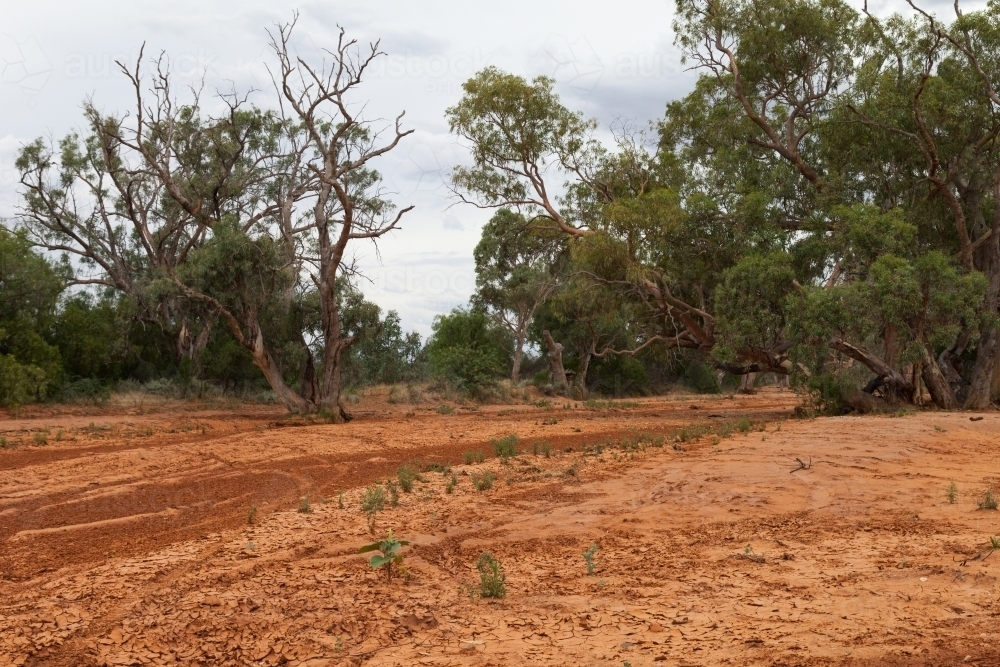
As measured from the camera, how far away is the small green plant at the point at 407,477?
10.1 meters

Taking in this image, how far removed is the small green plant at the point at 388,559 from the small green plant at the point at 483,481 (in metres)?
3.41

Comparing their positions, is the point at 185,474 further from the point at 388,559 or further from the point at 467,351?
the point at 467,351

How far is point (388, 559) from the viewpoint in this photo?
6.63 meters

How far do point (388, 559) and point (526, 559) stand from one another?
1.15 meters

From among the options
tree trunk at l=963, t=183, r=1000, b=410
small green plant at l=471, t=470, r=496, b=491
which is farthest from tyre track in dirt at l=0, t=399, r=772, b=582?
tree trunk at l=963, t=183, r=1000, b=410

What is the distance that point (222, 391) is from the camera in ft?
94.1

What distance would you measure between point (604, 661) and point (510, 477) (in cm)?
611

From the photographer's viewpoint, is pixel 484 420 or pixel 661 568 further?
pixel 484 420

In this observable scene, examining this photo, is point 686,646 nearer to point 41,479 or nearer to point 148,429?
point 41,479

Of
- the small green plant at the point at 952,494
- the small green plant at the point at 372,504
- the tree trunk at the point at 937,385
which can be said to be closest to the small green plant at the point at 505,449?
the small green plant at the point at 372,504

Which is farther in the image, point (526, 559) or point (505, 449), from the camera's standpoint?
point (505, 449)

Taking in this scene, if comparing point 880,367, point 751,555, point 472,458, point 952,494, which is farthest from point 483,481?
point 880,367

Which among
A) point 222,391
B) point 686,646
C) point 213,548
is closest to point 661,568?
point 686,646

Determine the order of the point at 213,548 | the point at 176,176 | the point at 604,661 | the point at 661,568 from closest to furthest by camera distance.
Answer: the point at 604,661 < the point at 661,568 < the point at 213,548 < the point at 176,176
